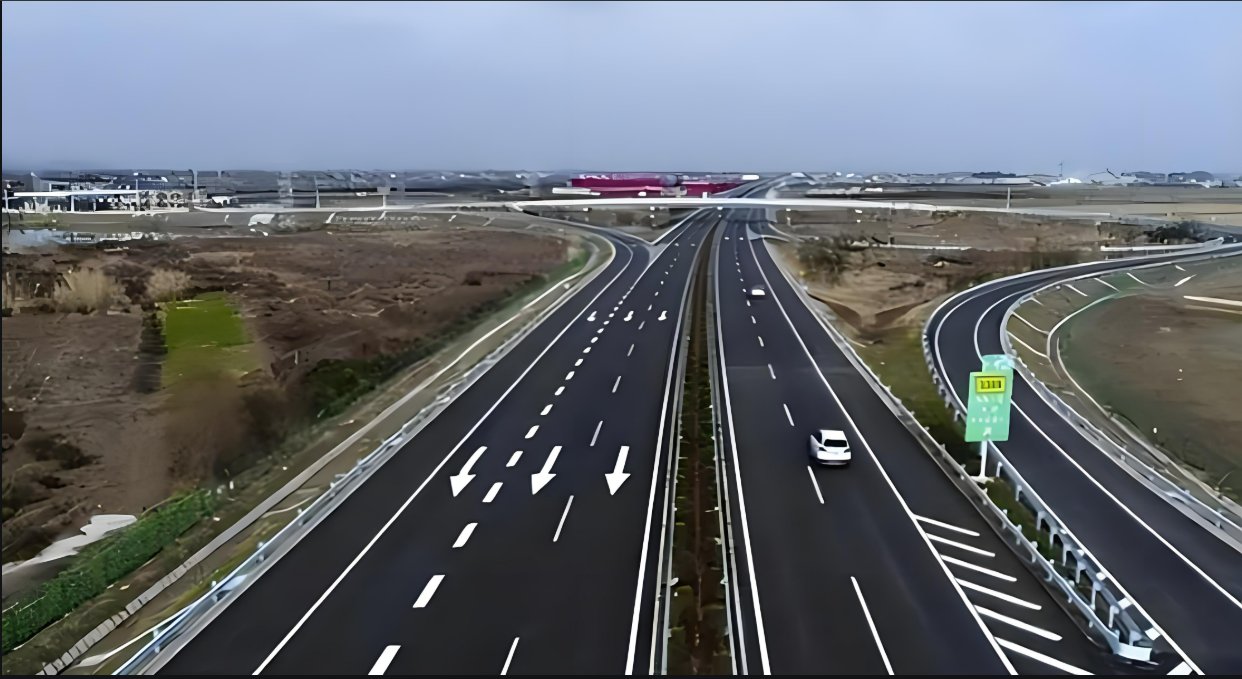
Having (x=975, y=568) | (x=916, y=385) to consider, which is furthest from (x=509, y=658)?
(x=916, y=385)

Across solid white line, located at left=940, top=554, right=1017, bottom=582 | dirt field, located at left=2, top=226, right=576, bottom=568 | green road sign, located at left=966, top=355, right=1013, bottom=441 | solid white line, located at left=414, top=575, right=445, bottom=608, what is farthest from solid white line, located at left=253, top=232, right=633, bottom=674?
green road sign, located at left=966, top=355, right=1013, bottom=441

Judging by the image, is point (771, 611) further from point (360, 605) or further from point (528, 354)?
point (528, 354)

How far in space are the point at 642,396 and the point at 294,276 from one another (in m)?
35.0

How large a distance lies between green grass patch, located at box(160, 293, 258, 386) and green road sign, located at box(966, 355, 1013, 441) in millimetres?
27227

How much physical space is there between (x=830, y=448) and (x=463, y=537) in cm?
1044

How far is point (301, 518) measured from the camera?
18.2 metres

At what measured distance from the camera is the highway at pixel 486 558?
13.0m

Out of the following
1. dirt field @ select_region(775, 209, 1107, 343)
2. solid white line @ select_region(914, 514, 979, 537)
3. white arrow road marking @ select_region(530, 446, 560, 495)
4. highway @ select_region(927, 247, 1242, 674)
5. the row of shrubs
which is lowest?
the row of shrubs

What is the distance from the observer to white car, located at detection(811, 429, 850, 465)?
22312 mm

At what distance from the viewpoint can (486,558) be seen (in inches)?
651

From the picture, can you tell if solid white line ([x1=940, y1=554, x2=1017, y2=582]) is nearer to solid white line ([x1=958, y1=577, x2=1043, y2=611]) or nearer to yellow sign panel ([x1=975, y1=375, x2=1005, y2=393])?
solid white line ([x1=958, y1=577, x2=1043, y2=611])

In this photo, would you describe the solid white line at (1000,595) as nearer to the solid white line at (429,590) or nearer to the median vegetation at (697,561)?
the median vegetation at (697,561)

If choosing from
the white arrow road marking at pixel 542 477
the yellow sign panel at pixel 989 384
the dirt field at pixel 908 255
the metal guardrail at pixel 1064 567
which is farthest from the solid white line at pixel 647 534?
the dirt field at pixel 908 255

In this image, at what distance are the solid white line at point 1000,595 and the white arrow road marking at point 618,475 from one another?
26.9ft
